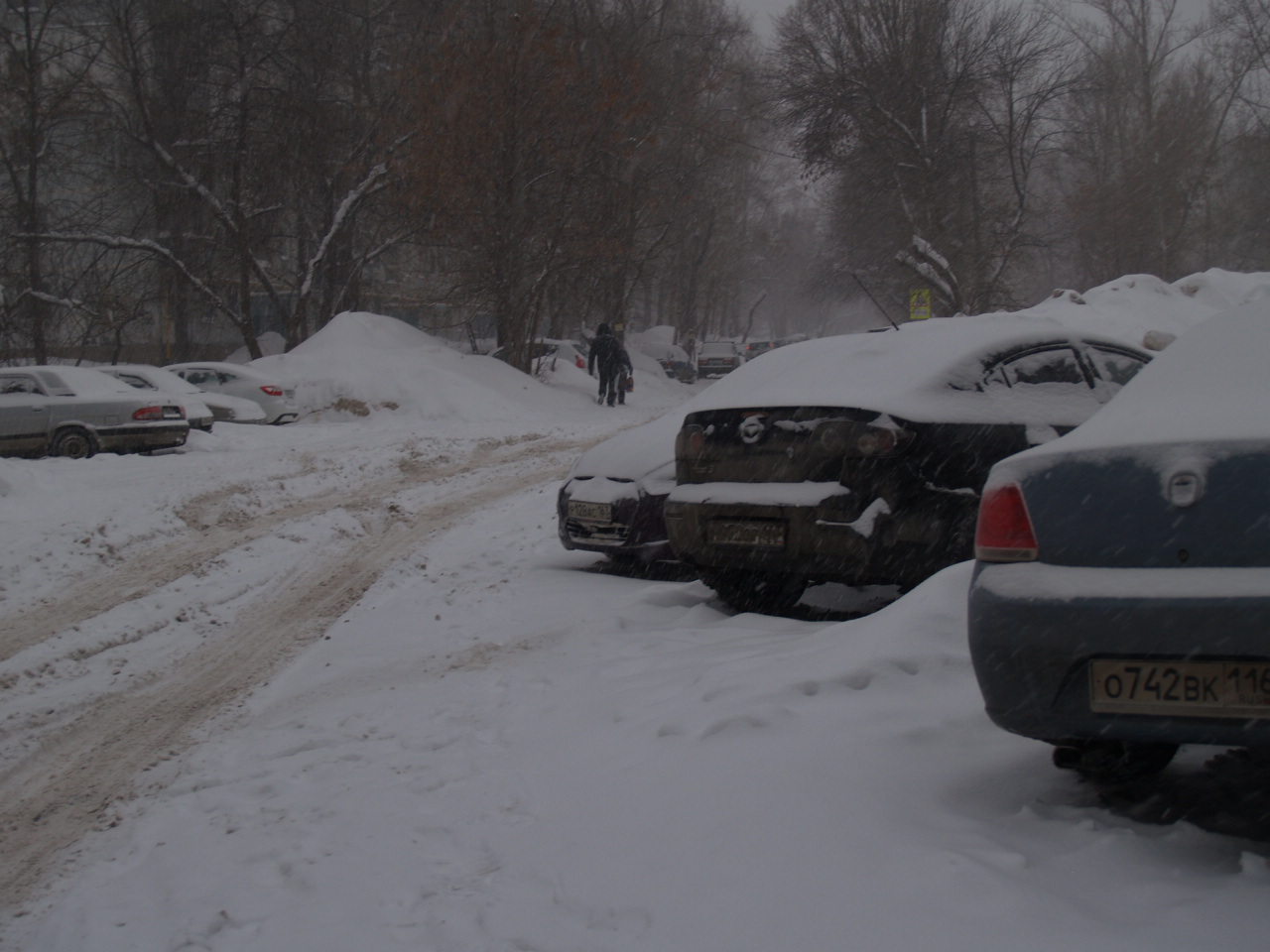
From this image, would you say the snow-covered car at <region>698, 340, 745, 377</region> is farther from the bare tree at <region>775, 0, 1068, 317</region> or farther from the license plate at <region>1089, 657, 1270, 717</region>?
the license plate at <region>1089, 657, 1270, 717</region>

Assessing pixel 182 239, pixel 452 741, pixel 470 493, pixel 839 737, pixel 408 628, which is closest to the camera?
pixel 839 737

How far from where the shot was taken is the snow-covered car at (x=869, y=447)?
5117mm

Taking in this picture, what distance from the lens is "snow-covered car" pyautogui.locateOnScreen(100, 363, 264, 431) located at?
58.7 feet

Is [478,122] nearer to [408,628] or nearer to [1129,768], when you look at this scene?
[408,628]

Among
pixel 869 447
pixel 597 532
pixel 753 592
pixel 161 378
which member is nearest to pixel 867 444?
pixel 869 447

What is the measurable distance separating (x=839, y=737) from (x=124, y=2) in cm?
2737

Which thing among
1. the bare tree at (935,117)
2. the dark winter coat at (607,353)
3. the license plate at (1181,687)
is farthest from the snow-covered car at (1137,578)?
the bare tree at (935,117)

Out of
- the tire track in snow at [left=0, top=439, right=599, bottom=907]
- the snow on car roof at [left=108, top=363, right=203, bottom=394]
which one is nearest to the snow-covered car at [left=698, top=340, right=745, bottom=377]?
the snow on car roof at [left=108, top=363, right=203, bottom=394]

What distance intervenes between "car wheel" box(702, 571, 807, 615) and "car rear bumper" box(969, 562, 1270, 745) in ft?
9.76

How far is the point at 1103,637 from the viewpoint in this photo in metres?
2.75

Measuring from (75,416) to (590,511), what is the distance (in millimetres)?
10641

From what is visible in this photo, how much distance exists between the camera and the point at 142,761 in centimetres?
413

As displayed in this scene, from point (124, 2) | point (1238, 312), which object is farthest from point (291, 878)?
point (124, 2)

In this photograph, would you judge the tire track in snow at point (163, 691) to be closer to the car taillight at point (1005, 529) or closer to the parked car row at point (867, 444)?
the parked car row at point (867, 444)
